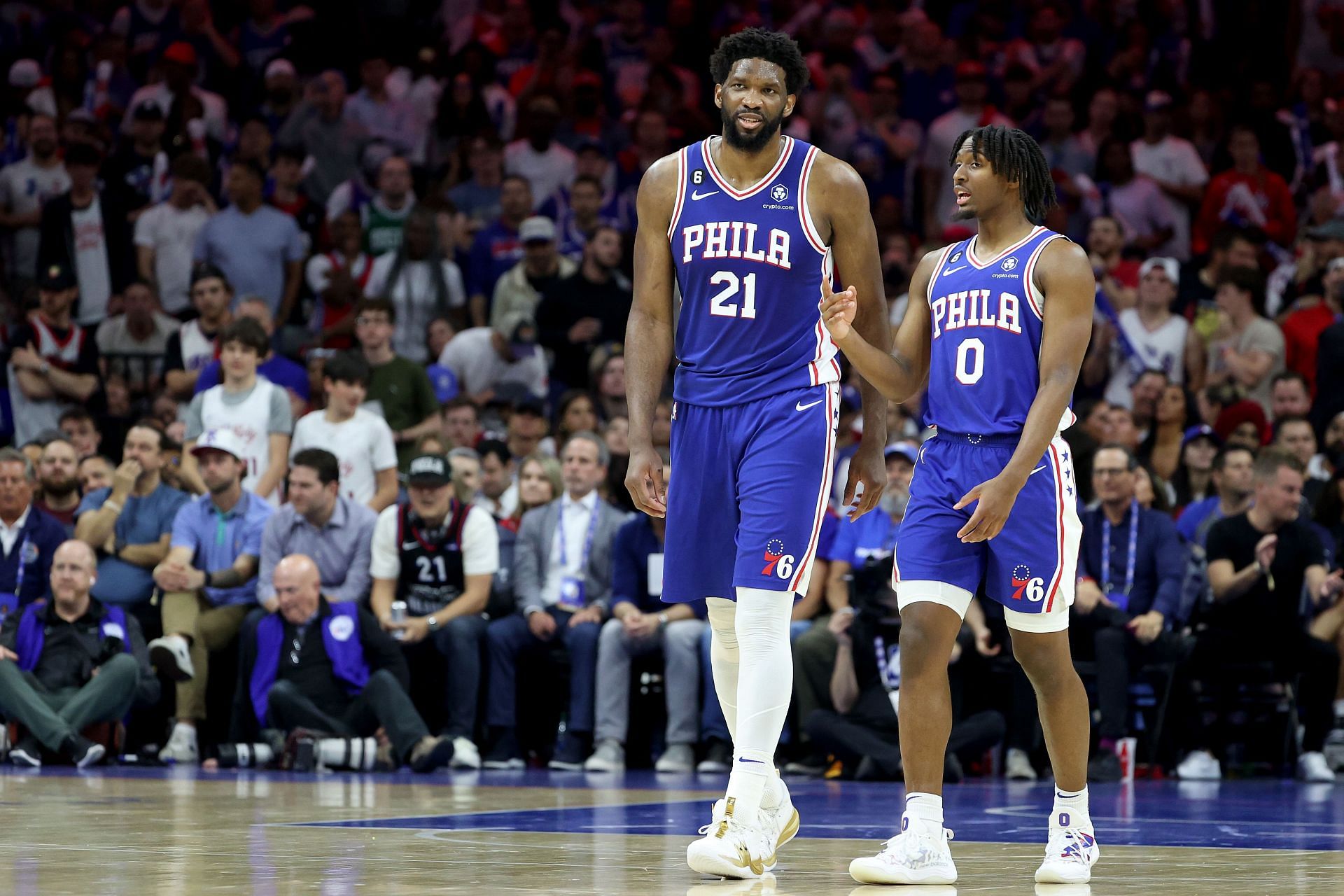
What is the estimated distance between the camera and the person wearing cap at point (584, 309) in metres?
14.4

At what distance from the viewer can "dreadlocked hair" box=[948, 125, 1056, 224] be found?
19.1 ft

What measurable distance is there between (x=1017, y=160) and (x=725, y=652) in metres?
1.80

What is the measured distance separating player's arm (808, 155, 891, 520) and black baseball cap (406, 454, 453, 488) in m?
5.63

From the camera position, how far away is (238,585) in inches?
468

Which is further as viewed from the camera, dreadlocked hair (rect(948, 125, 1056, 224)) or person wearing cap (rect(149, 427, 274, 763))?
person wearing cap (rect(149, 427, 274, 763))

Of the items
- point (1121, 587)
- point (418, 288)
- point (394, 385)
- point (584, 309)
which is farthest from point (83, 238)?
point (1121, 587)

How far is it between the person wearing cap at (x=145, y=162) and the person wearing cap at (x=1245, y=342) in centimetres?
884

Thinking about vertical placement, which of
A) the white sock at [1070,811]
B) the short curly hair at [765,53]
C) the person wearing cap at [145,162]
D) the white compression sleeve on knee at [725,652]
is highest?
the person wearing cap at [145,162]

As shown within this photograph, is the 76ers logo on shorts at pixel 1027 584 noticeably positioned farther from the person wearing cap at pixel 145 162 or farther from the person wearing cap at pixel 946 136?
the person wearing cap at pixel 145 162

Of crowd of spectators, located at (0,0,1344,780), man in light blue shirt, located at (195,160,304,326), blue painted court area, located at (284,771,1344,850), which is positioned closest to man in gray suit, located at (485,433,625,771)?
crowd of spectators, located at (0,0,1344,780)

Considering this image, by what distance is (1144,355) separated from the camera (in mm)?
13852

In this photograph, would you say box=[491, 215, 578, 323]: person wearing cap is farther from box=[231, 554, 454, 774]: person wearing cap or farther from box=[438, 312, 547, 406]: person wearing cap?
box=[231, 554, 454, 774]: person wearing cap

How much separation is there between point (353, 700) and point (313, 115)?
7.94 m

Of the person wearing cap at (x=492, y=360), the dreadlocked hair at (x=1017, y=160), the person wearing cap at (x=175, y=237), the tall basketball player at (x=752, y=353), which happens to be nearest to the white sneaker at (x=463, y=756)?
the person wearing cap at (x=492, y=360)
